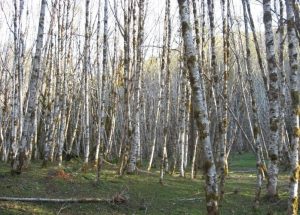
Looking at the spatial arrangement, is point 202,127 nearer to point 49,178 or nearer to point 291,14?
point 291,14

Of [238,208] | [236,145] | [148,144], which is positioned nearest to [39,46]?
[238,208]

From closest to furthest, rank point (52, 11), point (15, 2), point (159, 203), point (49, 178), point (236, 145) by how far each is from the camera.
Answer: point (159, 203), point (49, 178), point (15, 2), point (52, 11), point (236, 145)

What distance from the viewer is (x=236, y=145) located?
131ft

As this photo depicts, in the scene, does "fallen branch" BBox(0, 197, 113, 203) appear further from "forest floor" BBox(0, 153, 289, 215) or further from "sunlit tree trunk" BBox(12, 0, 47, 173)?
"sunlit tree trunk" BBox(12, 0, 47, 173)

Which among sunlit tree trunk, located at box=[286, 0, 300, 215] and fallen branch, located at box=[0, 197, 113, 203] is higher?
sunlit tree trunk, located at box=[286, 0, 300, 215]

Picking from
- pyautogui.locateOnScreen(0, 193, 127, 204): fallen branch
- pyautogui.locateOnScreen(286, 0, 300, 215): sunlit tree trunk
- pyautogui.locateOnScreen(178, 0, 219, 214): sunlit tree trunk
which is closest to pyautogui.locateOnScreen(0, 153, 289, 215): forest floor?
pyautogui.locateOnScreen(0, 193, 127, 204): fallen branch

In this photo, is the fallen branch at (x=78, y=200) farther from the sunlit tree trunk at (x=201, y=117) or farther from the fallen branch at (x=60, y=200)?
the sunlit tree trunk at (x=201, y=117)

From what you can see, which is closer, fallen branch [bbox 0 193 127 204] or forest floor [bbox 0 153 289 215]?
fallen branch [bbox 0 193 127 204]

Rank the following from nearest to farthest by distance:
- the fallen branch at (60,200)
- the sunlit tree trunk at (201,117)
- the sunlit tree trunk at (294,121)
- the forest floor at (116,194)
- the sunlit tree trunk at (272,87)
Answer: the sunlit tree trunk at (201,117), the sunlit tree trunk at (294,121), the fallen branch at (60,200), the sunlit tree trunk at (272,87), the forest floor at (116,194)

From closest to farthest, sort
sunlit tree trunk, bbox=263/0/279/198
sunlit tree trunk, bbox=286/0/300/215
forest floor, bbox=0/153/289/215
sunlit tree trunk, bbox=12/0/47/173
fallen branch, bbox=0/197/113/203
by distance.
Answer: sunlit tree trunk, bbox=286/0/300/215 < fallen branch, bbox=0/197/113/203 < sunlit tree trunk, bbox=263/0/279/198 < forest floor, bbox=0/153/289/215 < sunlit tree trunk, bbox=12/0/47/173

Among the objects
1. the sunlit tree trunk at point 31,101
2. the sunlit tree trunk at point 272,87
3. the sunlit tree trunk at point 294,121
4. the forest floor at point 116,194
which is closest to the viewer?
the sunlit tree trunk at point 294,121

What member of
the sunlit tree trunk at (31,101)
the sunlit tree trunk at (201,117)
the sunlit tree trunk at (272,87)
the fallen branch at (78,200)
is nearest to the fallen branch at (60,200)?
the fallen branch at (78,200)

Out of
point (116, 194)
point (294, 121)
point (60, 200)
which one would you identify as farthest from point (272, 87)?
point (60, 200)

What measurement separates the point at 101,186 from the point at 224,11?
5995 millimetres
